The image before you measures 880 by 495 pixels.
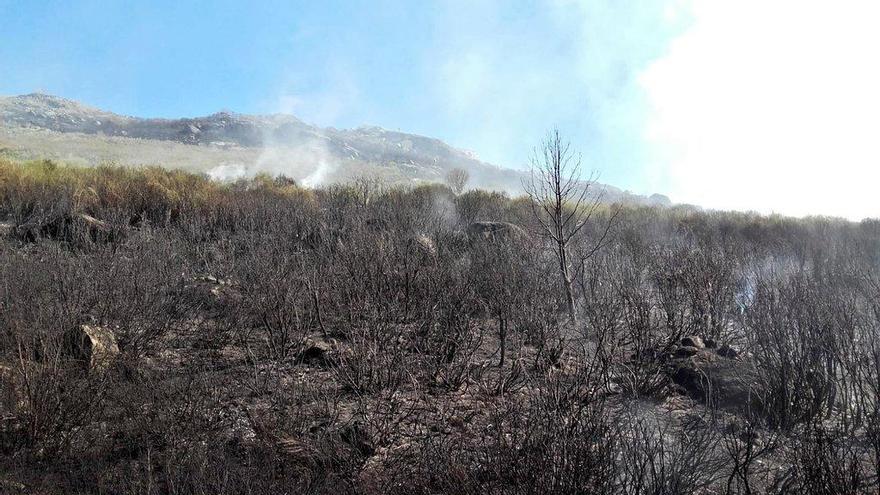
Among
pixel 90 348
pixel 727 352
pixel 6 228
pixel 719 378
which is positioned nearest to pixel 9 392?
pixel 90 348

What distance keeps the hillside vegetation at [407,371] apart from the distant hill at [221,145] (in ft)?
99.6

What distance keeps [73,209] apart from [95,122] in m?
72.2

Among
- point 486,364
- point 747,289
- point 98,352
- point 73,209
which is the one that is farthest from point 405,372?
point 73,209

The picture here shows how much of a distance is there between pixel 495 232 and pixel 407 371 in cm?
775

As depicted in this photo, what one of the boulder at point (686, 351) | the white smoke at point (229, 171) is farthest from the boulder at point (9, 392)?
the white smoke at point (229, 171)

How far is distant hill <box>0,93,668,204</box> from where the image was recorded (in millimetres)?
40250

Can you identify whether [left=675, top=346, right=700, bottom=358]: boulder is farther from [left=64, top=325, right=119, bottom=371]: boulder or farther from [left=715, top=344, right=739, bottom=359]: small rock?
[left=64, top=325, right=119, bottom=371]: boulder

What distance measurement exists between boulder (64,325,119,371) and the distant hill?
32203mm

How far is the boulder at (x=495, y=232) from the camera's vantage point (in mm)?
11794

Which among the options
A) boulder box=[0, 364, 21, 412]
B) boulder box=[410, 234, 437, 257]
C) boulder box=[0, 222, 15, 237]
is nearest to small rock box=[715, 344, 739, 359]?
boulder box=[410, 234, 437, 257]

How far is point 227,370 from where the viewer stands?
5855mm

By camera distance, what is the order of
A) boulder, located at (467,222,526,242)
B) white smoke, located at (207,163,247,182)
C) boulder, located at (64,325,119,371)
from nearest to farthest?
boulder, located at (64,325,119,371) → boulder, located at (467,222,526,242) → white smoke, located at (207,163,247,182)

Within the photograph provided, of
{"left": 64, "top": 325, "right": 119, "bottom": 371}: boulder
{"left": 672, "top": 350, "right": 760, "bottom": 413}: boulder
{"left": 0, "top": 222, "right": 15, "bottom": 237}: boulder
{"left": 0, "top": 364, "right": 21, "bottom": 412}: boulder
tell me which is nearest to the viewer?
{"left": 0, "top": 364, "right": 21, "bottom": 412}: boulder

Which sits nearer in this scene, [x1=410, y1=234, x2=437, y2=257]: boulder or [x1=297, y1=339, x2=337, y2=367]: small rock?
[x1=297, y1=339, x2=337, y2=367]: small rock
